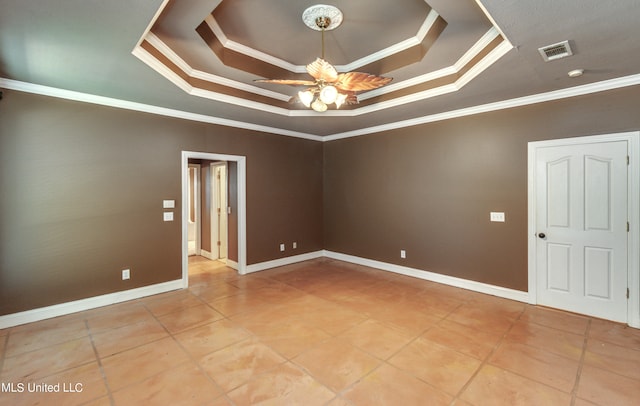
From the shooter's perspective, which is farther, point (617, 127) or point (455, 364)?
point (617, 127)

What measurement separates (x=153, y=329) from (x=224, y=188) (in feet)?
10.4

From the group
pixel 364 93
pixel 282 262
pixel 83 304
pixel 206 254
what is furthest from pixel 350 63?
pixel 206 254

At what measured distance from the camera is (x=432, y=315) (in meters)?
3.42

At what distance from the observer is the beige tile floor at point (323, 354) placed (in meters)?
2.10

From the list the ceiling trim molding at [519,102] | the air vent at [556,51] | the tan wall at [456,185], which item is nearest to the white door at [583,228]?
the tan wall at [456,185]

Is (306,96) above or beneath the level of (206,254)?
above

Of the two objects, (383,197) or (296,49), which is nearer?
(296,49)

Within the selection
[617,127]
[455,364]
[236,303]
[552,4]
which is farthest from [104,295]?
[617,127]

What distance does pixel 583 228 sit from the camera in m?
3.36

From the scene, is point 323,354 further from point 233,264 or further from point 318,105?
point 233,264

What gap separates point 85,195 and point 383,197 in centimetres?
453

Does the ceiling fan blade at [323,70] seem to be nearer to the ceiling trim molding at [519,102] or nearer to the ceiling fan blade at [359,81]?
the ceiling fan blade at [359,81]

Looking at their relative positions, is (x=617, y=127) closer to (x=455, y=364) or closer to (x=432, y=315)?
(x=432, y=315)

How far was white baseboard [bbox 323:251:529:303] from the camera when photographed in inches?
153
